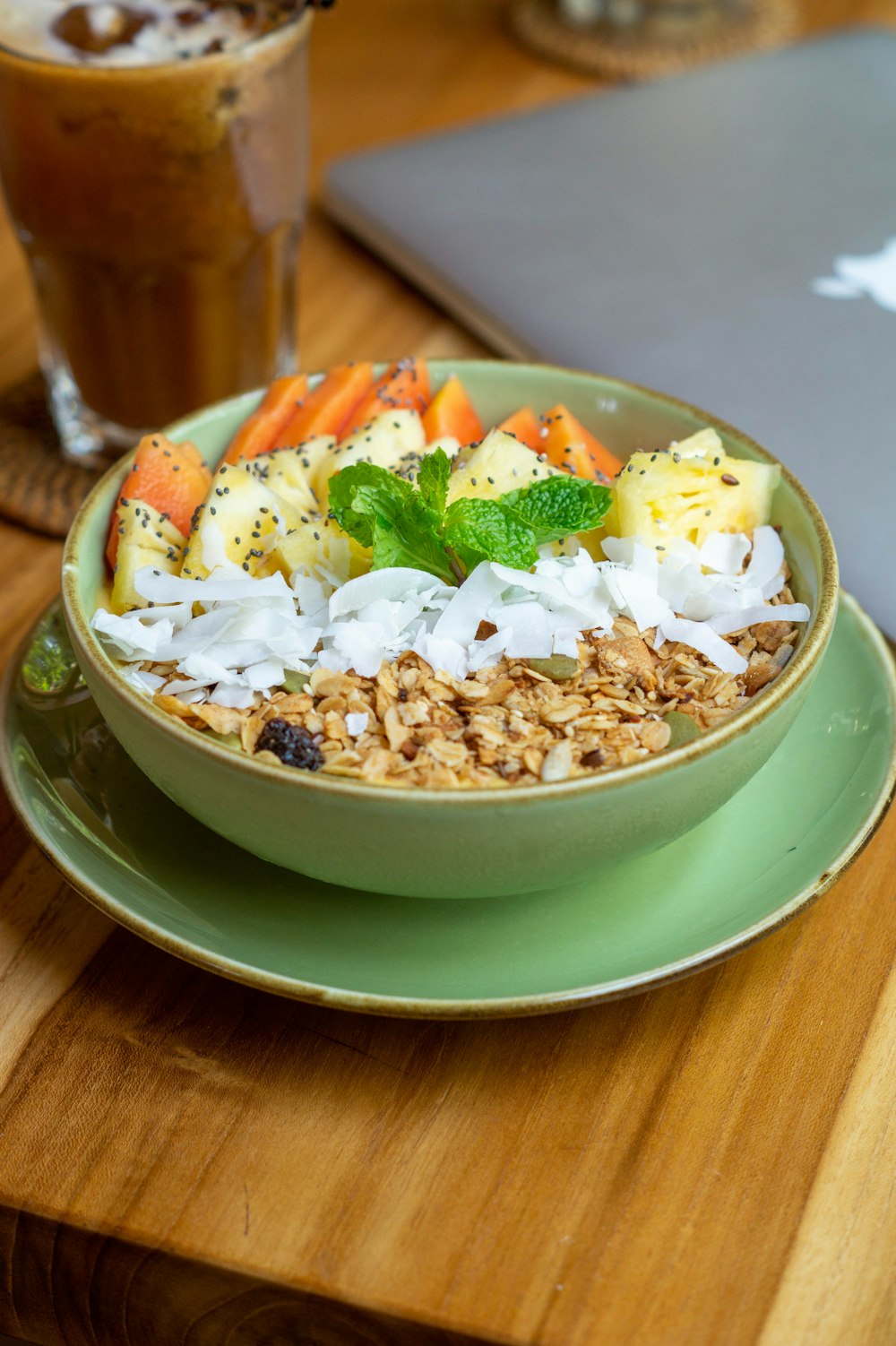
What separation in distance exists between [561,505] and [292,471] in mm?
256

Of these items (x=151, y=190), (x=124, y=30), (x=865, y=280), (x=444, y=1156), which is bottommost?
(x=444, y=1156)

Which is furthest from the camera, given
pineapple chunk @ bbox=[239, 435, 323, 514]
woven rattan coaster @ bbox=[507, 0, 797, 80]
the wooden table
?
woven rattan coaster @ bbox=[507, 0, 797, 80]

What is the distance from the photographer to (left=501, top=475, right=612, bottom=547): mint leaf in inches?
40.1

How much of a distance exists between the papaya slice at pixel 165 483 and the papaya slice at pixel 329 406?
94mm

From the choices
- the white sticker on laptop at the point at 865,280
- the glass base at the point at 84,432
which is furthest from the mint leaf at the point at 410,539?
the white sticker on laptop at the point at 865,280

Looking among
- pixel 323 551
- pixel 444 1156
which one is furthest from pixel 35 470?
pixel 444 1156

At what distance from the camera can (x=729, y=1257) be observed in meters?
0.80

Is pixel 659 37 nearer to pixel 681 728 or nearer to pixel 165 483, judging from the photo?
pixel 165 483

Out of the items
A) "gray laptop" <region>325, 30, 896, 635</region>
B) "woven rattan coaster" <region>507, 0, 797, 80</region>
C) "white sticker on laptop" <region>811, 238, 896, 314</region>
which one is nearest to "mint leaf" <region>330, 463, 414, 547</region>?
"gray laptop" <region>325, 30, 896, 635</region>

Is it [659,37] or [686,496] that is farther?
[659,37]

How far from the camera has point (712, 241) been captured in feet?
5.53

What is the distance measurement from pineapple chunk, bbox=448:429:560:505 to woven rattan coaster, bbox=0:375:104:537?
1.73 feet

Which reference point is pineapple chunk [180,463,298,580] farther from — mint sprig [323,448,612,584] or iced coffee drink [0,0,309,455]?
iced coffee drink [0,0,309,455]

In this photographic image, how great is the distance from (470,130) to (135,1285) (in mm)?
1579
